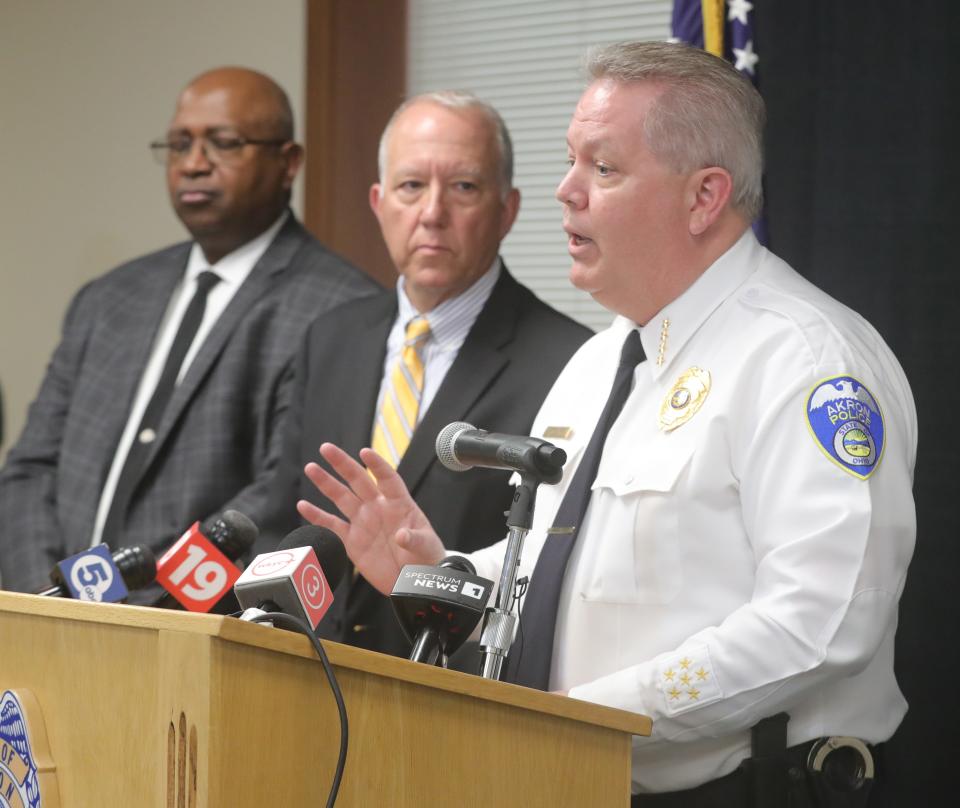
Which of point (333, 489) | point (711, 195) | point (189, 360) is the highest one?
point (711, 195)

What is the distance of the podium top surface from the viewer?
128 cm

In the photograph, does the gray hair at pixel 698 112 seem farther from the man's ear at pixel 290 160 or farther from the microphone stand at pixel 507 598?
the man's ear at pixel 290 160

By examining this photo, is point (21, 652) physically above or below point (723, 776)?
above

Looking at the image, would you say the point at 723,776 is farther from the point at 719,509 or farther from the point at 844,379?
the point at 844,379

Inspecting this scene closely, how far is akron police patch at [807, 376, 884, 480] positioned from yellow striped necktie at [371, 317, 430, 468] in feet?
3.56

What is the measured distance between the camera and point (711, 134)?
82.5 inches

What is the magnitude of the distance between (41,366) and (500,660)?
138 inches

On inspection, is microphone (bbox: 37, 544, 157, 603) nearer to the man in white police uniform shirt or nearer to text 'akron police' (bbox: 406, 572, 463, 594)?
the man in white police uniform shirt

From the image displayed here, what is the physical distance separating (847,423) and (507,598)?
1.72ft

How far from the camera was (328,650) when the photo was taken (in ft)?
4.48

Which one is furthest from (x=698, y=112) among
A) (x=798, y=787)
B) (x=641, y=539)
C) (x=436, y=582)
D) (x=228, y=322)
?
Result: (x=228, y=322)

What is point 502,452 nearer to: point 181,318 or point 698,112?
point 698,112

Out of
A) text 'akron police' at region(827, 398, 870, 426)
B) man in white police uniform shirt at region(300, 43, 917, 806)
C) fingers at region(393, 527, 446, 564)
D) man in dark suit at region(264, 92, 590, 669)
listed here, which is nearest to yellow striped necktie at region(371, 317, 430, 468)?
man in dark suit at region(264, 92, 590, 669)

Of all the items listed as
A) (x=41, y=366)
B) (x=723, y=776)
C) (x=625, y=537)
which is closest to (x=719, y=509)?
(x=625, y=537)
